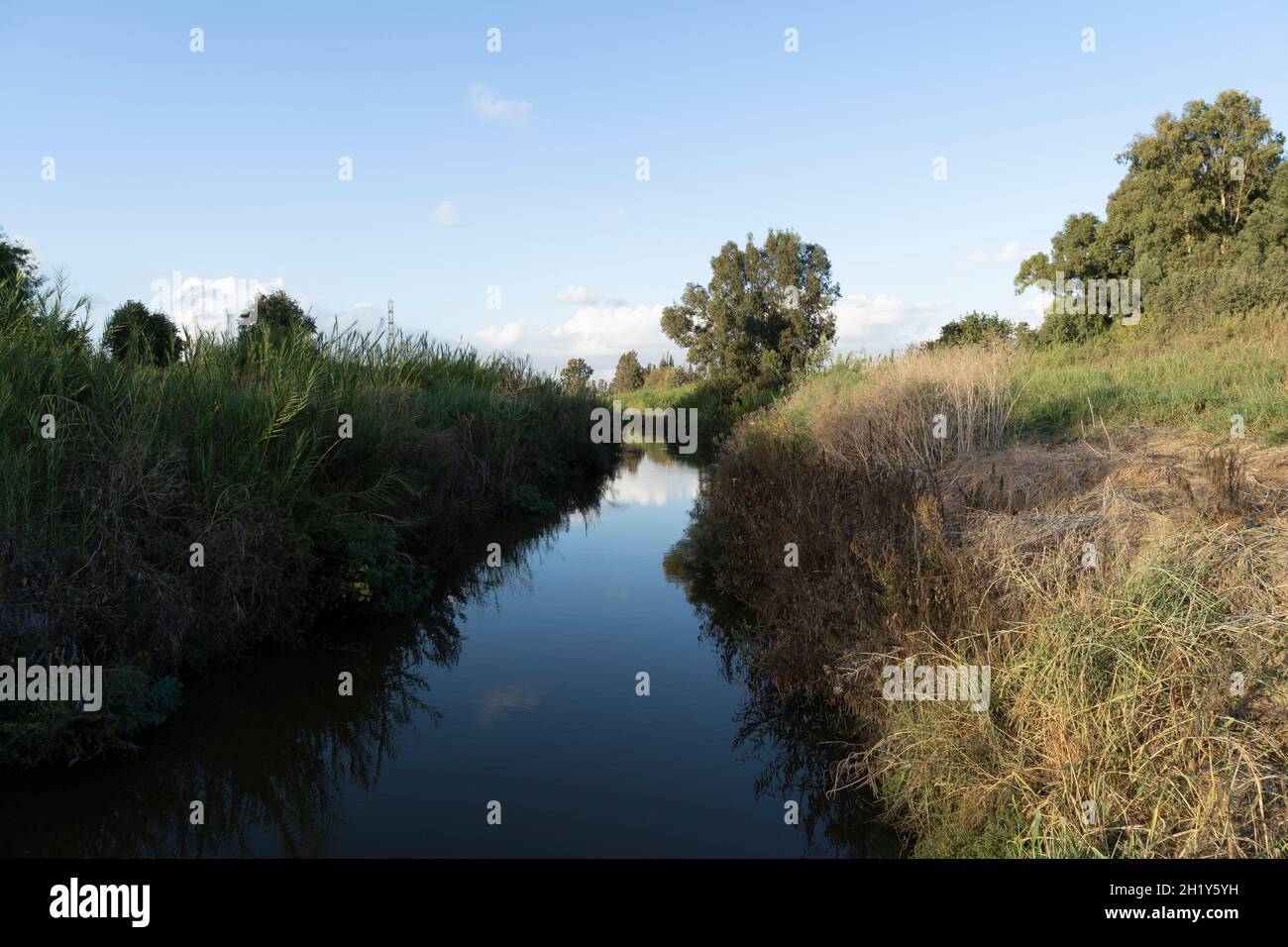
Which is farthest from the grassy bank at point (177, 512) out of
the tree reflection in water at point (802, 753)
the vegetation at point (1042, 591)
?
the vegetation at point (1042, 591)

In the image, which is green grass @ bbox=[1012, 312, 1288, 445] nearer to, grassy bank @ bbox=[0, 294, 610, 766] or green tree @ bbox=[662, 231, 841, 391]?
grassy bank @ bbox=[0, 294, 610, 766]

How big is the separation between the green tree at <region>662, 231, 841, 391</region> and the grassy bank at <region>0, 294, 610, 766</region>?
30412mm

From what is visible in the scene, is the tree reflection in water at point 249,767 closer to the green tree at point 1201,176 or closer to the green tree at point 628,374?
the green tree at point 1201,176

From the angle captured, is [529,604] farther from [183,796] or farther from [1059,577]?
[1059,577]

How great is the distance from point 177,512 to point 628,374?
7525cm

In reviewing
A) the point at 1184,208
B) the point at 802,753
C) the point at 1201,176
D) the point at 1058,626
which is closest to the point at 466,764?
the point at 802,753

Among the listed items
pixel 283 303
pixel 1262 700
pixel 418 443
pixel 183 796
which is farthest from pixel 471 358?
pixel 1262 700

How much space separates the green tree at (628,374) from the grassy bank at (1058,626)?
68282 mm

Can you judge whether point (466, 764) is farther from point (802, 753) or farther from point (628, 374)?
point (628, 374)

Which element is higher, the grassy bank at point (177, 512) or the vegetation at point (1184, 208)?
the vegetation at point (1184, 208)

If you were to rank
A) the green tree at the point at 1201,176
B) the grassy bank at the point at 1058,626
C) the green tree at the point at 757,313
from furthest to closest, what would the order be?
1. the green tree at the point at 757,313
2. the green tree at the point at 1201,176
3. the grassy bank at the point at 1058,626

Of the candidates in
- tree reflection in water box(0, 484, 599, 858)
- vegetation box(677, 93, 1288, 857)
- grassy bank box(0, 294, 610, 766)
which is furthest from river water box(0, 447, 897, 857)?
vegetation box(677, 93, 1288, 857)

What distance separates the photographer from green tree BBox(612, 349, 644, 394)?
78188mm

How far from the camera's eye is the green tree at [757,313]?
130 feet
